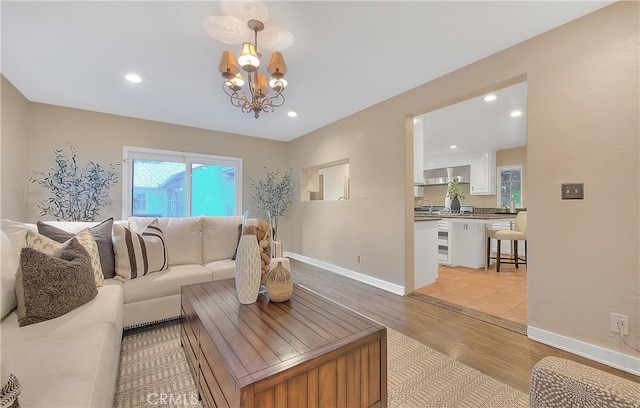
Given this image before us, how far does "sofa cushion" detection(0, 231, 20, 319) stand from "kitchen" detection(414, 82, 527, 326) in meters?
3.53

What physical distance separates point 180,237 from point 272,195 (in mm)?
2499

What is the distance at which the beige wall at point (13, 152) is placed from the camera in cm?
273

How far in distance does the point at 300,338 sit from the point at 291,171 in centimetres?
449

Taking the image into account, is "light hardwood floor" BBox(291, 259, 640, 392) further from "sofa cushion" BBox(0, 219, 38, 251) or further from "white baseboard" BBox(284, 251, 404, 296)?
"sofa cushion" BBox(0, 219, 38, 251)

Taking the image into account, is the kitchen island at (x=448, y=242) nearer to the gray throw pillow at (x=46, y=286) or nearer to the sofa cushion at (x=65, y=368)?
the sofa cushion at (x=65, y=368)

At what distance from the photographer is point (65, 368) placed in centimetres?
100

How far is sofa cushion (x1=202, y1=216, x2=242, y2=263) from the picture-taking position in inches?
115

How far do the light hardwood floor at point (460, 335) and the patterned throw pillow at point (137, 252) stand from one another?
188 cm

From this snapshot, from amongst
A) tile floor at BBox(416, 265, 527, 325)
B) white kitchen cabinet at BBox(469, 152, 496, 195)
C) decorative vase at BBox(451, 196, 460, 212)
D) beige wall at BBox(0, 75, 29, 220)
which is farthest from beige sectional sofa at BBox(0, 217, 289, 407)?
white kitchen cabinet at BBox(469, 152, 496, 195)

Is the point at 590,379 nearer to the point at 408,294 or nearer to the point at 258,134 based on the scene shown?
the point at 408,294

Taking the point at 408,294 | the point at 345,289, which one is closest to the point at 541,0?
the point at 408,294

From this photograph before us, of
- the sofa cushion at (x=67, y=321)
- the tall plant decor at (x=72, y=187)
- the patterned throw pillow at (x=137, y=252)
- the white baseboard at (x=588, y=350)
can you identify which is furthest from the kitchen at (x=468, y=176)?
the tall plant decor at (x=72, y=187)

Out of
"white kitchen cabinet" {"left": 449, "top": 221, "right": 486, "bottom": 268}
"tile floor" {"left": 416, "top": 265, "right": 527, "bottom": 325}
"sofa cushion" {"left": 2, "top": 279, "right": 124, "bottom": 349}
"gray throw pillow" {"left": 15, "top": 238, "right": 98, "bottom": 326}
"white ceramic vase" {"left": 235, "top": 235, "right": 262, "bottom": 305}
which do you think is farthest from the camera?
"white kitchen cabinet" {"left": 449, "top": 221, "right": 486, "bottom": 268}

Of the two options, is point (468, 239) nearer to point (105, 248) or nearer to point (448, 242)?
point (448, 242)
